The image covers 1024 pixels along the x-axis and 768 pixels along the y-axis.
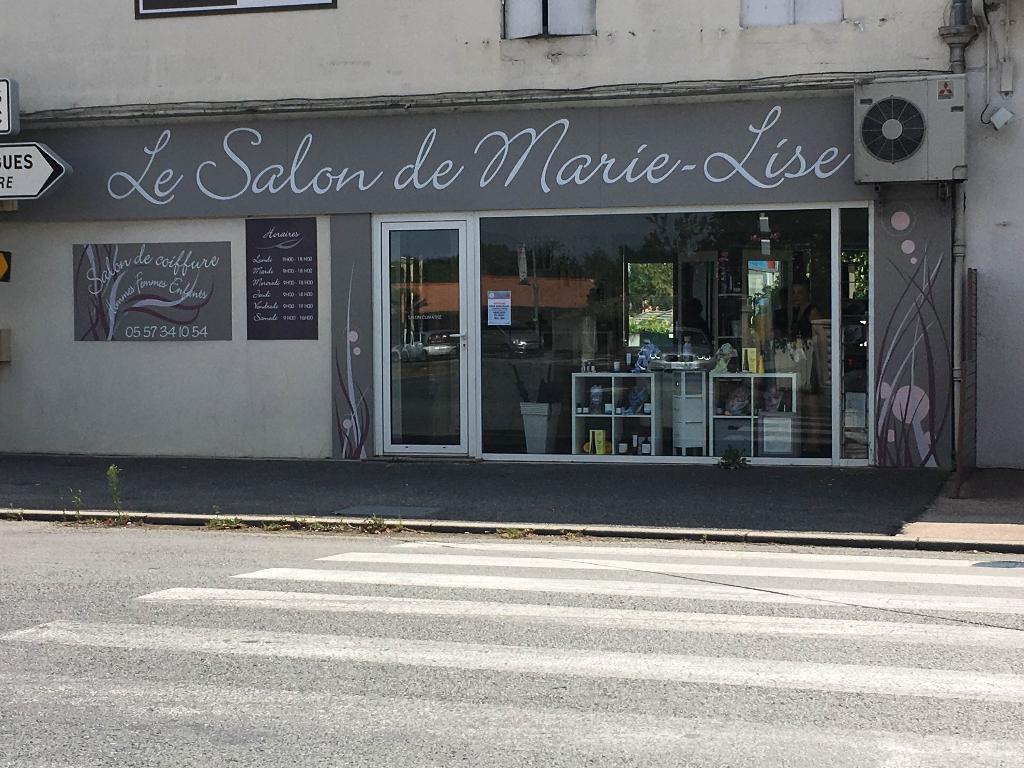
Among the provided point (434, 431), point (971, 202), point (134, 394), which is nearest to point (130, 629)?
point (434, 431)

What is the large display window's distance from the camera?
13844 millimetres

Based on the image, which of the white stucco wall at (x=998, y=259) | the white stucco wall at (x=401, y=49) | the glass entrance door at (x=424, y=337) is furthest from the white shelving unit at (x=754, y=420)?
the white stucco wall at (x=401, y=49)

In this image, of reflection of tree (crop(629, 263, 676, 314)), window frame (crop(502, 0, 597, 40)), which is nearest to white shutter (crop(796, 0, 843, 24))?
window frame (crop(502, 0, 597, 40))

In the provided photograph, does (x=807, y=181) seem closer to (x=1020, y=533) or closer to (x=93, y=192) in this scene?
(x=1020, y=533)

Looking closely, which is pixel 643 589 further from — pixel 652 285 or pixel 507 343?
pixel 507 343

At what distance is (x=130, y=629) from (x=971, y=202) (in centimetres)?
1025

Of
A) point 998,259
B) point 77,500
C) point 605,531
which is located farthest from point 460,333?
point 998,259

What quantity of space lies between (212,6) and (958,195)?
30.0ft

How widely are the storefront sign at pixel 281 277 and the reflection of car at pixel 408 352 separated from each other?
103 centimetres

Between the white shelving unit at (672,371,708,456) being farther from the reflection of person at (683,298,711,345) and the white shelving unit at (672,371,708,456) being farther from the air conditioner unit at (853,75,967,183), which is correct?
the air conditioner unit at (853,75,967,183)

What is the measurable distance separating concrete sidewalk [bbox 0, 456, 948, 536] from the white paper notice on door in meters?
1.72

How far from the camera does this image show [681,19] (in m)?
13.8

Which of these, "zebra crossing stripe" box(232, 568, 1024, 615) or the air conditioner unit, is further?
the air conditioner unit

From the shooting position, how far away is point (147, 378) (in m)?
15.6
